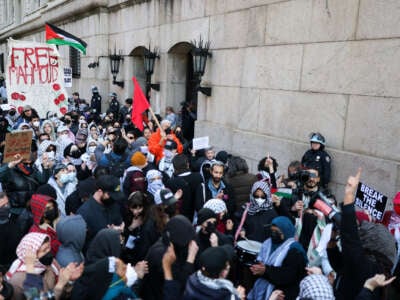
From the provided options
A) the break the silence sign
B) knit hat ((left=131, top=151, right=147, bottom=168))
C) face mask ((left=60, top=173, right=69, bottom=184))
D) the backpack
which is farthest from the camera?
the backpack

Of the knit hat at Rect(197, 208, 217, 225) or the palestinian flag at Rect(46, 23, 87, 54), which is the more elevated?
the palestinian flag at Rect(46, 23, 87, 54)

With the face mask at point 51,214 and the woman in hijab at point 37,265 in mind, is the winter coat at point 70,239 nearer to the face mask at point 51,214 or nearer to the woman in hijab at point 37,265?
the woman in hijab at point 37,265

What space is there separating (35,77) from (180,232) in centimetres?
689

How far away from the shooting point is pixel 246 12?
314 inches

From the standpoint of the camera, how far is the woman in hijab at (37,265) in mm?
2559

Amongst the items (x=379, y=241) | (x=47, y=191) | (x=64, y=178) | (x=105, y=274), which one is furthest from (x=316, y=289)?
(x=64, y=178)

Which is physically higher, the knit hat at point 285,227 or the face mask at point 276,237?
the knit hat at point 285,227

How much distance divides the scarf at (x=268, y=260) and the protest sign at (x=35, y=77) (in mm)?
6689

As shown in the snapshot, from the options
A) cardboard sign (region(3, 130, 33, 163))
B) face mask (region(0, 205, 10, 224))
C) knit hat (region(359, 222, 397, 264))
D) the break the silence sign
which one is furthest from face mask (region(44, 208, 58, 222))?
the break the silence sign

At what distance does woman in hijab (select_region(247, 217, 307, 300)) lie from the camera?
2982 mm

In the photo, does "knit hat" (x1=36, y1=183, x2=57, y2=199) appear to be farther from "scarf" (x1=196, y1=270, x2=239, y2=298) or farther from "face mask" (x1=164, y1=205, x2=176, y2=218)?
"scarf" (x1=196, y1=270, x2=239, y2=298)

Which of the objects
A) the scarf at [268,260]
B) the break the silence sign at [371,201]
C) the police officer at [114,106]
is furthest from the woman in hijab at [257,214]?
the police officer at [114,106]

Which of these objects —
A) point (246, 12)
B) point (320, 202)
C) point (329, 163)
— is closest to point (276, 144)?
point (329, 163)

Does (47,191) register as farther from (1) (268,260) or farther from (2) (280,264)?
(2) (280,264)
